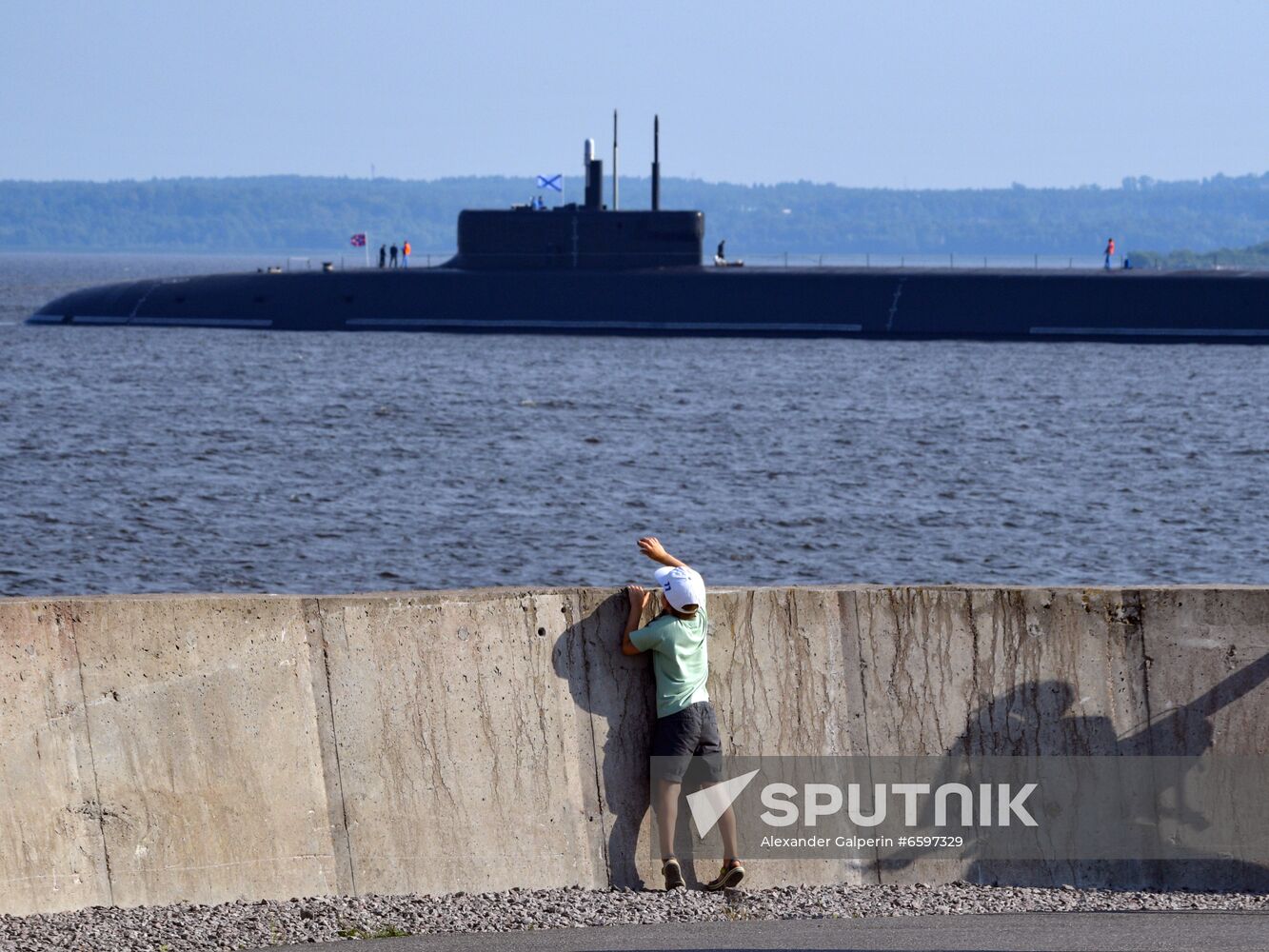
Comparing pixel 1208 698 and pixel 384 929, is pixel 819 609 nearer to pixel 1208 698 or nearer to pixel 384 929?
pixel 1208 698

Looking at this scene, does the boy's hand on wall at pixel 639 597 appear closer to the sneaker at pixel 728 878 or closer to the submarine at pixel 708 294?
the sneaker at pixel 728 878

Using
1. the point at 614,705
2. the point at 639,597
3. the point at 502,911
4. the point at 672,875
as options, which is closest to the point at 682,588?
the point at 639,597

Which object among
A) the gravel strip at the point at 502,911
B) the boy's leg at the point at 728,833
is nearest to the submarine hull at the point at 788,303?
the gravel strip at the point at 502,911

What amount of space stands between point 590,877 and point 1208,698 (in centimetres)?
277

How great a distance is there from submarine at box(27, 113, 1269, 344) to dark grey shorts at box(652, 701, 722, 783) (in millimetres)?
56526

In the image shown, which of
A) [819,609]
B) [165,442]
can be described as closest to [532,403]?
[165,442]

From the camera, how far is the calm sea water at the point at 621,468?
969 inches

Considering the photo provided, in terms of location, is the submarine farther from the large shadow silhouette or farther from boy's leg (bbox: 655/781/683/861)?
boy's leg (bbox: 655/781/683/861)

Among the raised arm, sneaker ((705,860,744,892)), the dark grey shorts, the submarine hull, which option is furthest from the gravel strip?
the submarine hull

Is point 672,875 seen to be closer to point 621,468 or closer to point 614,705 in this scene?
point 614,705

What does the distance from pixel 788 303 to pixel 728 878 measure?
193 ft

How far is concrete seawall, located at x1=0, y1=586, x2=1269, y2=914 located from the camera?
6.83m

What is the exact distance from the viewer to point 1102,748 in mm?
7742

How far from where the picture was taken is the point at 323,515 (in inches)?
1120
